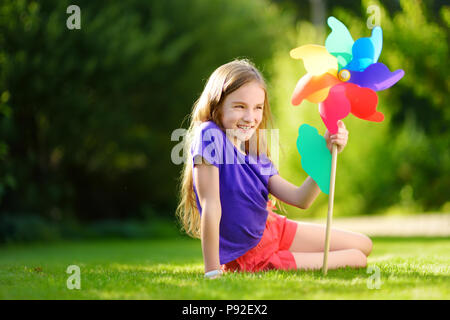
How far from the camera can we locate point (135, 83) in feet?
42.7

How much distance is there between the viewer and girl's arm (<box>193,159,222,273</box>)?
11.8ft

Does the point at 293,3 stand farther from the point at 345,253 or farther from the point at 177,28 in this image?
the point at 345,253

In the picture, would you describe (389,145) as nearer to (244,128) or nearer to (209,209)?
(244,128)

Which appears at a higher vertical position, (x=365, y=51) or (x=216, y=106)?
(x=365, y=51)

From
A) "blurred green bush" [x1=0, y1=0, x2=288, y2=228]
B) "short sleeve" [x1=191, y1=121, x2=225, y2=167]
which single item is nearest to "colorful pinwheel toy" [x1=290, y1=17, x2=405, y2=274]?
"short sleeve" [x1=191, y1=121, x2=225, y2=167]

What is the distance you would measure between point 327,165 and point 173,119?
35.1 ft

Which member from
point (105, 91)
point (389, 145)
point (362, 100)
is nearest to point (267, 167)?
point (362, 100)

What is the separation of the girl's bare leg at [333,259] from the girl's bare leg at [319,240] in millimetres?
150

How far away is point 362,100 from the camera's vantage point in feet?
12.0

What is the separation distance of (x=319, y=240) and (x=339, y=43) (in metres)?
1.47

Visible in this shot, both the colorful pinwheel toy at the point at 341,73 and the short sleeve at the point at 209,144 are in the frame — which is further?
the short sleeve at the point at 209,144

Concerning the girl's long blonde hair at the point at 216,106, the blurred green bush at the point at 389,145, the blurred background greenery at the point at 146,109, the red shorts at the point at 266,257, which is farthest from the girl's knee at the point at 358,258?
the blurred green bush at the point at 389,145

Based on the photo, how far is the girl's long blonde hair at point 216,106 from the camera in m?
3.89

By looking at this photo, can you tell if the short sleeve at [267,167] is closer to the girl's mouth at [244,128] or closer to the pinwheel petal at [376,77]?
the girl's mouth at [244,128]
